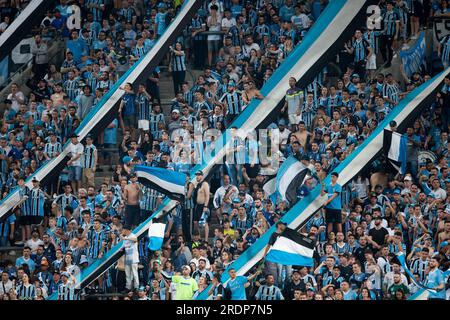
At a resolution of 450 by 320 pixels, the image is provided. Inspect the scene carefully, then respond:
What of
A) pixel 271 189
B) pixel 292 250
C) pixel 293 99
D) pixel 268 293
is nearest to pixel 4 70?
pixel 293 99

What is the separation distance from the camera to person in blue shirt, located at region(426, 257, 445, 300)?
61.7ft

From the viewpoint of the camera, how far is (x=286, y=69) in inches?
841

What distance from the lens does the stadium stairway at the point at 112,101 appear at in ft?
69.7

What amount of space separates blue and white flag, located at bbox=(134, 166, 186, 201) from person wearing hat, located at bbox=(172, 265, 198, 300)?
1.39 metres

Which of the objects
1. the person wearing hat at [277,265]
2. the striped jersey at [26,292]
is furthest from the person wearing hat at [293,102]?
the striped jersey at [26,292]

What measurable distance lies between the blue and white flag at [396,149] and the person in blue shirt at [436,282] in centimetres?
189

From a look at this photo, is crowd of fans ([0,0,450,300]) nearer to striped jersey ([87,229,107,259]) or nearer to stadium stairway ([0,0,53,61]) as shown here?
striped jersey ([87,229,107,259])

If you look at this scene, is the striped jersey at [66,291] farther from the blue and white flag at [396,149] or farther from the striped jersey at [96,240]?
the blue and white flag at [396,149]

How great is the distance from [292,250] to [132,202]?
2.70 m

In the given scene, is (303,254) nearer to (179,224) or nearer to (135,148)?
(179,224)

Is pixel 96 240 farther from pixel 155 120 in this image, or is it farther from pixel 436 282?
pixel 436 282

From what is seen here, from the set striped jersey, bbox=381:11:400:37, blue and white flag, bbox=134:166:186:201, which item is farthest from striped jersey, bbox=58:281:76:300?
striped jersey, bbox=381:11:400:37

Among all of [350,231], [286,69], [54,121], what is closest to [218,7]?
[286,69]
